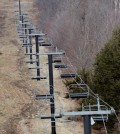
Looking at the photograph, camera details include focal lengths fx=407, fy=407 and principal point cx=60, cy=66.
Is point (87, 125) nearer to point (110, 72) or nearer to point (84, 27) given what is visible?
point (110, 72)

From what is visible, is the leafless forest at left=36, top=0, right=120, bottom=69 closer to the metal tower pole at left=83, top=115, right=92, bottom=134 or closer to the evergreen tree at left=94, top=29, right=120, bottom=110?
the evergreen tree at left=94, top=29, right=120, bottom=110

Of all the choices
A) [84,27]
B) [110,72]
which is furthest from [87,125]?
[84,27]

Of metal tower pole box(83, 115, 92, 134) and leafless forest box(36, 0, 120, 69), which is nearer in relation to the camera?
metal tower pole box(83, 115, 92, 134)

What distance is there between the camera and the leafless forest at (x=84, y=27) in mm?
29328

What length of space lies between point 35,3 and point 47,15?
18.4 metres

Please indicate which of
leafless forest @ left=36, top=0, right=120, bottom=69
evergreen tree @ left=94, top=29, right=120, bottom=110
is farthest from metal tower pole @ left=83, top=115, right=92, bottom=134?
leafless forest @ left=36, top=0, right=120, bottom=69

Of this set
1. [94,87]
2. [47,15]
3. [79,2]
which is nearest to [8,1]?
[47,15]

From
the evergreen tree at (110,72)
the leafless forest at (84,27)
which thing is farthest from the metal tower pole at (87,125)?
the leafless forest at (84,27)

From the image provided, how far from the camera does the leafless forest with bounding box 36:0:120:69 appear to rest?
29.3 m

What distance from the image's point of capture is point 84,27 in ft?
109

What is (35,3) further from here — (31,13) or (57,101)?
(57,101)

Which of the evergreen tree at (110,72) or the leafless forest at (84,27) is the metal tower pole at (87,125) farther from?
the leafless forest at (84,27)

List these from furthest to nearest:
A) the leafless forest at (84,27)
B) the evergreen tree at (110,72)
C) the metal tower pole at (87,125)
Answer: the leafless forest at (84,27) < the evergreen tree at (110,72) < the metal tower pole at (87,125)

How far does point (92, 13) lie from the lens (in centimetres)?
3384
